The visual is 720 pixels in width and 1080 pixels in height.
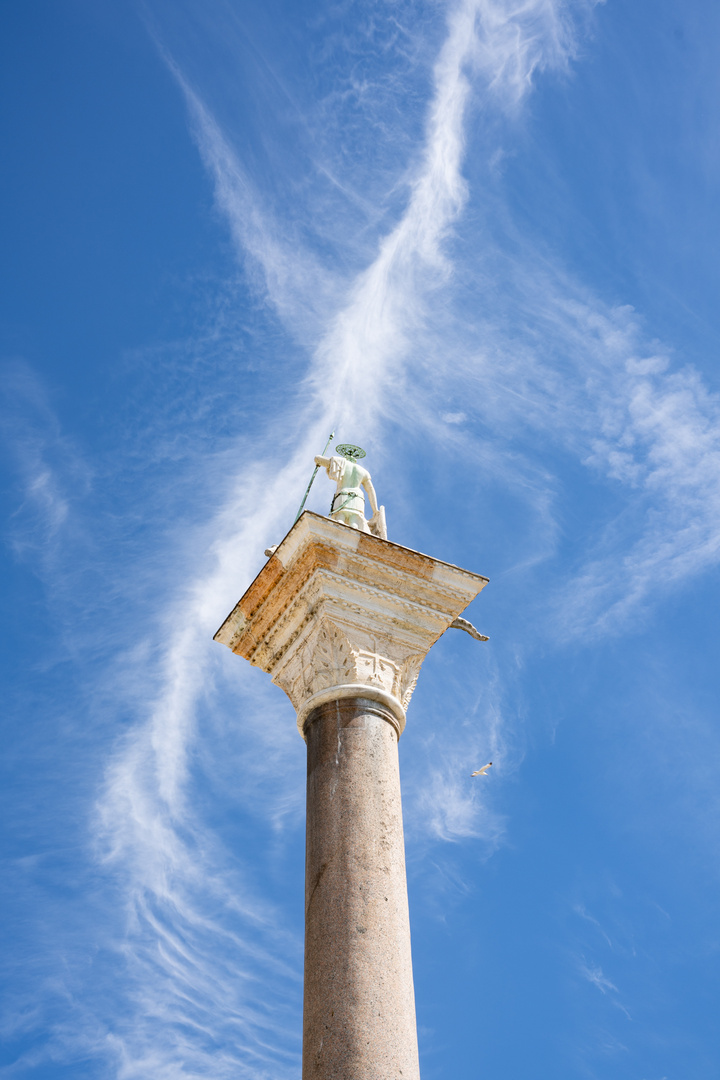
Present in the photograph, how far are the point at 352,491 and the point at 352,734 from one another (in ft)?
11.2

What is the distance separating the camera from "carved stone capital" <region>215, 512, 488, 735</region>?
330 inches

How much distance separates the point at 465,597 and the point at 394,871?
9.53 feet

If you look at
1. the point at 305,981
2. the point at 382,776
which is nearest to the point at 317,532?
the point at 382,776

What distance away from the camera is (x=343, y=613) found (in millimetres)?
8641

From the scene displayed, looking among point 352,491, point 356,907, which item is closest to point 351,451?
point 352,491

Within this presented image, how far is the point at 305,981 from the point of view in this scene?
21.8 ft

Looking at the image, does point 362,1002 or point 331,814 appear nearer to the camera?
point 362,1002

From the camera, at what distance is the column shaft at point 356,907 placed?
6137 mm

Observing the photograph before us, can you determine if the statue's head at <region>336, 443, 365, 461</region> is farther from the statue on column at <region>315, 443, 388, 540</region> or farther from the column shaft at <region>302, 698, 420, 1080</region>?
the column shaft at <region>302, 698, 420, 1080</region>

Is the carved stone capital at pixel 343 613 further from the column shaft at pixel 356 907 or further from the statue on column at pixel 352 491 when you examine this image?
the statue on column at pixel 352 491

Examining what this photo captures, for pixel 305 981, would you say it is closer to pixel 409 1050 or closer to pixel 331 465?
pixel 409 1050

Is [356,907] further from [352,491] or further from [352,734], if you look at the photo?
[352,491]

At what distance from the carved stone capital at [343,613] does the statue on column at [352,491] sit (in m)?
1.11

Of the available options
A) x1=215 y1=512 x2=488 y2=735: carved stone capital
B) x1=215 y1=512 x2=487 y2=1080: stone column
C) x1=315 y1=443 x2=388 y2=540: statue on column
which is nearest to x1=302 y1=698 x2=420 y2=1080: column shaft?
x1=215 y1=512 x2=487 y2=1080: stone column
